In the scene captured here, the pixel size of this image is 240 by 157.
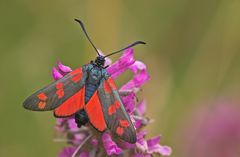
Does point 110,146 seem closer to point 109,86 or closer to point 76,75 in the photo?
point 109,86

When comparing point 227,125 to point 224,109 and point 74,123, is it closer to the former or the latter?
point 224,109

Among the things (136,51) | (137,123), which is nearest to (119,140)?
(137,123)

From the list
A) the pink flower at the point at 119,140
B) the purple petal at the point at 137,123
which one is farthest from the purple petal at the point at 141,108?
the purple petal at the point at 137,123

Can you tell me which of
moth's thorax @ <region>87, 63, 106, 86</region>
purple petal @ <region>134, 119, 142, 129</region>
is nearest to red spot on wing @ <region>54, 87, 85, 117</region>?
moth's thorax @ <region>87, 63, 106, 86</region>

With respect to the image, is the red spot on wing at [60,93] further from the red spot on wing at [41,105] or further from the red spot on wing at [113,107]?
the red spot on wing at [113,107]

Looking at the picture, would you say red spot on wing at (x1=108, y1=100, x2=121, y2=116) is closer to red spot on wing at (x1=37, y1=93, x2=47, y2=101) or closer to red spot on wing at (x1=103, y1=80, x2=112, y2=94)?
red spot on wing at (x1=103, y1=80, x2=112, y2=94)

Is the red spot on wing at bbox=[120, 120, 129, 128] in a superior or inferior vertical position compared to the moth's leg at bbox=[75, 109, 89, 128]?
inferior
